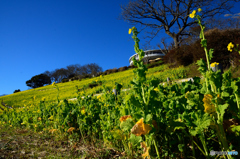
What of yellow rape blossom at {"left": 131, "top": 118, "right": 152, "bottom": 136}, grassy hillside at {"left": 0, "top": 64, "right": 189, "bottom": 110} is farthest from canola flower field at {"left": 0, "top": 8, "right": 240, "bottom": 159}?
grassy hillside at {"left": 0, "top": 64, "right": 189, "bottom": 110}

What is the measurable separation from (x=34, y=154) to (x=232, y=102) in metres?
2.72

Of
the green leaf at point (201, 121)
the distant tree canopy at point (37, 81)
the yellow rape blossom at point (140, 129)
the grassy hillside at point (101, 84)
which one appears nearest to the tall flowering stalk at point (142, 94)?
the yellow rape blossom at point (140, 129)

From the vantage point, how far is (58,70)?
58.1 meters

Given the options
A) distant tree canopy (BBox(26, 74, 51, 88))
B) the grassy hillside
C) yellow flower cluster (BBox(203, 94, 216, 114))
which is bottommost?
yellow flower cluster (BBox(203, 94, 216, 114))

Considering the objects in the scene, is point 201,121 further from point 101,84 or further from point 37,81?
point 37,81

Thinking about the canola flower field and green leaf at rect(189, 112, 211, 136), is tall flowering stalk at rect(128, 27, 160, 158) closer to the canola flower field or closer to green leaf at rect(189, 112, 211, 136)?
the canola flower field

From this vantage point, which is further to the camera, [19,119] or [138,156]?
[19,119]

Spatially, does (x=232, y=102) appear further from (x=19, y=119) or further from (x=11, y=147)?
(x=19, y=119)

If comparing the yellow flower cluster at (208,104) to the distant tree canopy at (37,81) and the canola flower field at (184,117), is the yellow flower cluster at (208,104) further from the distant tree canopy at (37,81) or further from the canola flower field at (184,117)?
the distant tree canopy at (37,81)

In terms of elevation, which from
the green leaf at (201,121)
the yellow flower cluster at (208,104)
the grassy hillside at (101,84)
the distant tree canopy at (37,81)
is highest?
the distant tree canopy at (37,81)

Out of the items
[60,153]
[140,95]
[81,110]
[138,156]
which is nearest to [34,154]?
[60,153]

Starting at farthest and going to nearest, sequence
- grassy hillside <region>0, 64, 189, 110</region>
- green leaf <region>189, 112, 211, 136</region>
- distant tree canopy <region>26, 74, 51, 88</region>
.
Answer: distant tree canopy <region>26, 74, 51, 88</region> < grassy hillside <region>0, 64, 189, 110</region> < green leaf <region>189, 112, 211, 136</region>

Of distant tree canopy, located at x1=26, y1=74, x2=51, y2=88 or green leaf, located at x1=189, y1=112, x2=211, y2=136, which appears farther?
distant tree canopy, located at x1=26, y1=74, x2=51, y2=88

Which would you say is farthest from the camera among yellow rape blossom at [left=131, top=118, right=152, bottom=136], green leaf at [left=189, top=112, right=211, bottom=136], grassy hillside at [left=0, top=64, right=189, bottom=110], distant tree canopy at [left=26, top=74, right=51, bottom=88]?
distant tree canopy at [left=26, top=74, right=51, bottom=88]
